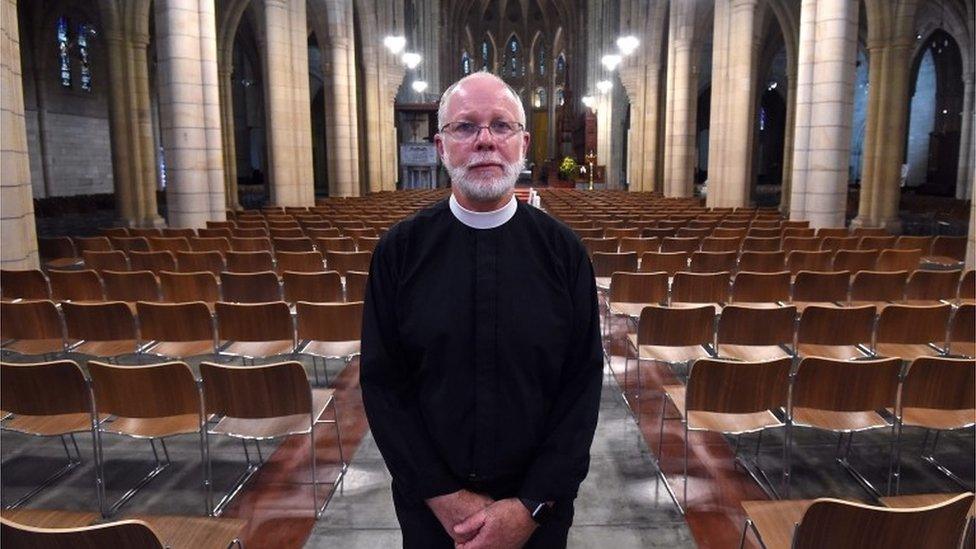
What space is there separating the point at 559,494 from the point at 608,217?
1241 centimetres

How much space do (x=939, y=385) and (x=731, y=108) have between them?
19218 millimetres

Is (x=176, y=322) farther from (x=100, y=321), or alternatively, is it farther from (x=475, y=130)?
(x=475, y=130)

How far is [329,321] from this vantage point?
5559mm

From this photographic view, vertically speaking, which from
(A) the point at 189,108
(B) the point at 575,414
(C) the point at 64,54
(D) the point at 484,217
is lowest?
(B) the point at 575,414

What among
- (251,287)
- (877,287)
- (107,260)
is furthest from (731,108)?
(107,260)

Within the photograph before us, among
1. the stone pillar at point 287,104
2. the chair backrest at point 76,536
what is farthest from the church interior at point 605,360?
the stone pillar at point 287,104

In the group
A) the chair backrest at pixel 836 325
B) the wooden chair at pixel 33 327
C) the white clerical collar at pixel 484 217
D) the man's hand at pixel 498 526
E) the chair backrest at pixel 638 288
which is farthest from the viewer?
the chair backrest at pixel 638 288

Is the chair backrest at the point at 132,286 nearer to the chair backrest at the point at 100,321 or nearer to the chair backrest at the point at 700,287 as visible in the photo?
the chair backrest at the point at 100,321

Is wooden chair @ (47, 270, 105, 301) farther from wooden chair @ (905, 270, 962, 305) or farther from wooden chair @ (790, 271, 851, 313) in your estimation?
wooden chair @ (905, 270, 962, 305)

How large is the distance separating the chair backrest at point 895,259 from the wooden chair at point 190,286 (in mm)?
7703

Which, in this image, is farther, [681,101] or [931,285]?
[681,101]

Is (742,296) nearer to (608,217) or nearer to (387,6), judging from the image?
(608,217)

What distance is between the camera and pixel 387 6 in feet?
121

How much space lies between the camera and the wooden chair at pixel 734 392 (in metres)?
3.87
